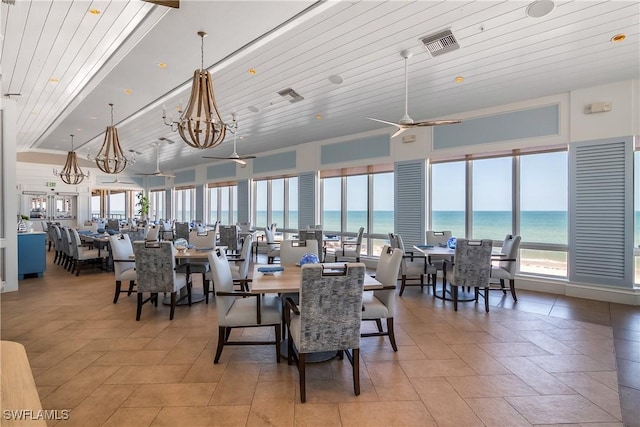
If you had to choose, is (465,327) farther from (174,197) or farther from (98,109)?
(174,197)

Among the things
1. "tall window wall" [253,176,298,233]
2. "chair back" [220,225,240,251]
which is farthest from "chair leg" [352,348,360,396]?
"tall window wall" [253,176,298,233]

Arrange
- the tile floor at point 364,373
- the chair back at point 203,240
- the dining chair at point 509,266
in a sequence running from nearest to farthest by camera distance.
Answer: the tile floor at point 364,373
the dining chair at point 509,266
the chair back at point 203,240

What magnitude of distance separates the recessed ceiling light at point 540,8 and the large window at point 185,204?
12460 millimetres

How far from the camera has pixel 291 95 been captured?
18.5ft

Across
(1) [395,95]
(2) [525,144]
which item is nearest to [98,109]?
(1) [395,95]

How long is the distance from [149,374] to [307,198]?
252 inches

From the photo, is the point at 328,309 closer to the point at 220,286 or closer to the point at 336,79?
the point at 220,286

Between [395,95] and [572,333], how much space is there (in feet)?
13.1

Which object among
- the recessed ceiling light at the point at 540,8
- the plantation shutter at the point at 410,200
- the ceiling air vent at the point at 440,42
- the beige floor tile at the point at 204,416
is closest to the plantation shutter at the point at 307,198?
the plantation shutter at the point at 410,200

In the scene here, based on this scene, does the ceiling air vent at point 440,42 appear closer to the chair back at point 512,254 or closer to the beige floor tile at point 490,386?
the chair back at point 512,254

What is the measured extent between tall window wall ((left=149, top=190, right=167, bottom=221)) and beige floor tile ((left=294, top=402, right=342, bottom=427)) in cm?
1496

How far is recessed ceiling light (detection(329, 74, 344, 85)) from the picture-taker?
191 inches

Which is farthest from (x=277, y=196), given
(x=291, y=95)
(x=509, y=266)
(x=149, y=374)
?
(x=149, y=374)

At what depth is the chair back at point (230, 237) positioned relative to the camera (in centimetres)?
733
